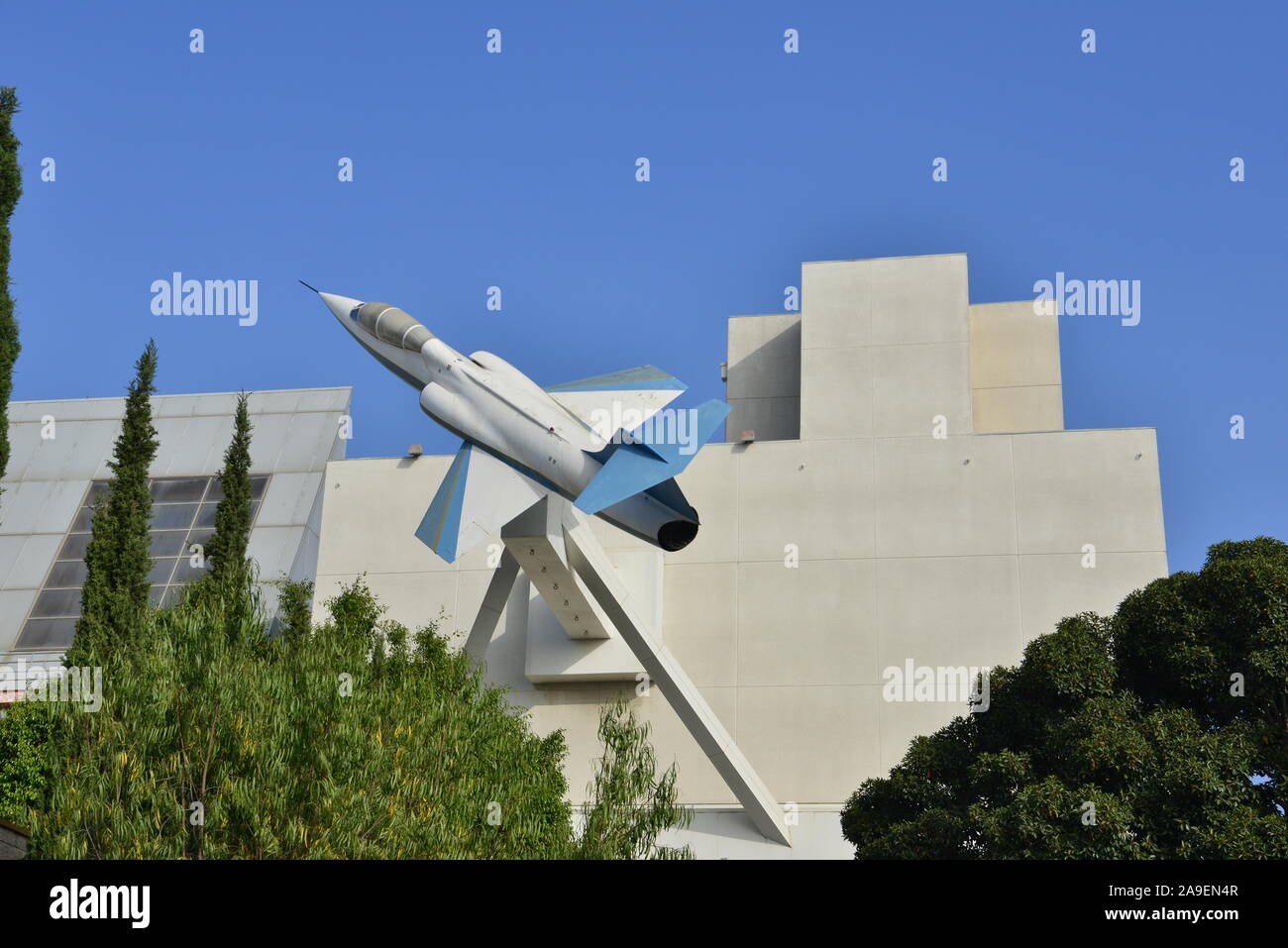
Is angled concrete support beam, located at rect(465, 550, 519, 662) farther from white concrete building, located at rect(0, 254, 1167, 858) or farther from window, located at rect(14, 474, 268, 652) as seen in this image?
window, located at rect(14, 474, 268, 652)

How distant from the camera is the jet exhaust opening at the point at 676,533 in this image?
83.3 feet

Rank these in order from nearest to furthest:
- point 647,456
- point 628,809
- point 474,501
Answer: point 628,809, point 647,456, point 474,501

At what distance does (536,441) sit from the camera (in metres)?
26.0

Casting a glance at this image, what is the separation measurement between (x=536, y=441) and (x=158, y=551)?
19630 millimetres

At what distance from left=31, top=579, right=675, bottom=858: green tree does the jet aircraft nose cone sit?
9.71 meters

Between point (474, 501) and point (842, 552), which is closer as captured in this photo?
point (474, 501)

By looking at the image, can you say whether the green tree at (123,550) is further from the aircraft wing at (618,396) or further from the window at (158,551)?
the window at (158,551)

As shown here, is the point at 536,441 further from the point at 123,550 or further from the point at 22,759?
the point at 22,759

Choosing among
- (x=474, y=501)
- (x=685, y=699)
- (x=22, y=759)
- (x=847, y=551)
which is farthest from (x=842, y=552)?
(x=22, y=759)

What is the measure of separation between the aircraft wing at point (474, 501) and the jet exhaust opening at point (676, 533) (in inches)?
103

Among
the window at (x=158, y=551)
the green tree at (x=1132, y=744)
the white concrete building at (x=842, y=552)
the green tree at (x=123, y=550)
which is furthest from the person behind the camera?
the window at (x=158, y=551)

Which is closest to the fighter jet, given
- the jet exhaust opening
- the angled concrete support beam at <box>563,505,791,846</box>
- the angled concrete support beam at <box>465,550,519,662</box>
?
the jet exhaust opening

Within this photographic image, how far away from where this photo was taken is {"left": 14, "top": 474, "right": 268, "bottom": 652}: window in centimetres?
3975

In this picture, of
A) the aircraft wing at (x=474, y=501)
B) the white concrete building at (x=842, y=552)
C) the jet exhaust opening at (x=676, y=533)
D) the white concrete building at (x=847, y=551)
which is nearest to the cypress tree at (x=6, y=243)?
the aircraft wing at (x=474, y=501)
